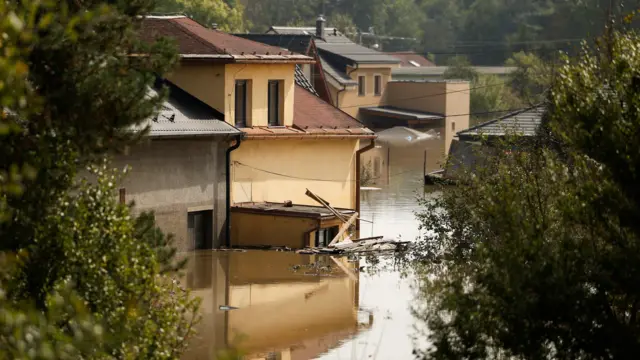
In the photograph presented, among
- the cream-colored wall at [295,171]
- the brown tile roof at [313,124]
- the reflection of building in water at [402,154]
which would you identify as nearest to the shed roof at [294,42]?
the reflection of building in water at [402,154]

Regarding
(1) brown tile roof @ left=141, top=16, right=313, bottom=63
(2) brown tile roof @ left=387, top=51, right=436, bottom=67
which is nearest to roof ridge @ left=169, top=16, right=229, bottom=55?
(1) brown tile roof @ left=141, top=16, right=313, bottom=63

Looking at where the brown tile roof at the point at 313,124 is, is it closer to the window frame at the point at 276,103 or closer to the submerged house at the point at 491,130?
the window frame at the point at 276,103

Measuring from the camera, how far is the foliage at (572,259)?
1130 centimetres

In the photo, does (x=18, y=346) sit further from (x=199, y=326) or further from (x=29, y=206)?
(x=199, y=326)

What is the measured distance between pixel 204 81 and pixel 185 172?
285cm

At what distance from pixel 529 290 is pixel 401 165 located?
1766 inches

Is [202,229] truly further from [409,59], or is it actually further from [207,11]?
[409,59]

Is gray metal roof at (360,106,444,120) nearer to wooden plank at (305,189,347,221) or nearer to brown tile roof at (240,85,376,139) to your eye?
brown tile roof at (240,85,376,139)

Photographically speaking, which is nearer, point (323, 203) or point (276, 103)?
point (323, 203)

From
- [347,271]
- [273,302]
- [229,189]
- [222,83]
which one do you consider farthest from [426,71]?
[273,302]

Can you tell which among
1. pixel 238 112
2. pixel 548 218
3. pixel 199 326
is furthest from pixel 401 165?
pixel 548 218

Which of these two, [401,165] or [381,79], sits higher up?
[381,79]

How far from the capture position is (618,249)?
11.9 metres

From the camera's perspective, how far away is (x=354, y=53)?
2761 inches
